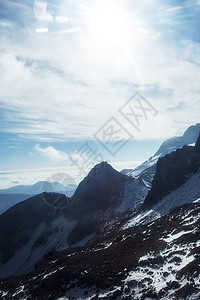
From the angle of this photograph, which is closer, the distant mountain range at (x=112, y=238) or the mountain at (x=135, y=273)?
the mountain at (x=135, y=273)

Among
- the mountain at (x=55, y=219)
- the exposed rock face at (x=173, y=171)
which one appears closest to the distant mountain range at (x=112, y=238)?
the exposed rock face at (x=173, y=171)

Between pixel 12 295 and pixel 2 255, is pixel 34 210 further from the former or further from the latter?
pixel 12 295

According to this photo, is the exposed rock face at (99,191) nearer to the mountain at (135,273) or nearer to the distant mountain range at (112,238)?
the distant mountain range at (112,238)

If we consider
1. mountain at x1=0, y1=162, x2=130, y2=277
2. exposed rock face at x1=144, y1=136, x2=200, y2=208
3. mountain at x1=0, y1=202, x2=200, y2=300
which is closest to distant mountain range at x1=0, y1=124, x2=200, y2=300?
exposed rock face at x1=144, y1=136, x2=200, y2=208

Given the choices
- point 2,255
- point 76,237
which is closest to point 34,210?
point 2,255

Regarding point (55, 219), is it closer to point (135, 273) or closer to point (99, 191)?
point (99, 191)

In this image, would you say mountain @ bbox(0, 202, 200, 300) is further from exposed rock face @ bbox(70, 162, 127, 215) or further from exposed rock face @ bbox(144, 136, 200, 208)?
exposed rock face @ bbox(70, 162, 127, 215)

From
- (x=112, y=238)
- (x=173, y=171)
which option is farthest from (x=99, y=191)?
(x=112, y=238)

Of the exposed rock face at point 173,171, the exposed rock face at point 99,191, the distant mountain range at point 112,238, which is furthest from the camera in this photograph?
the exposed rock face at point 99,191
